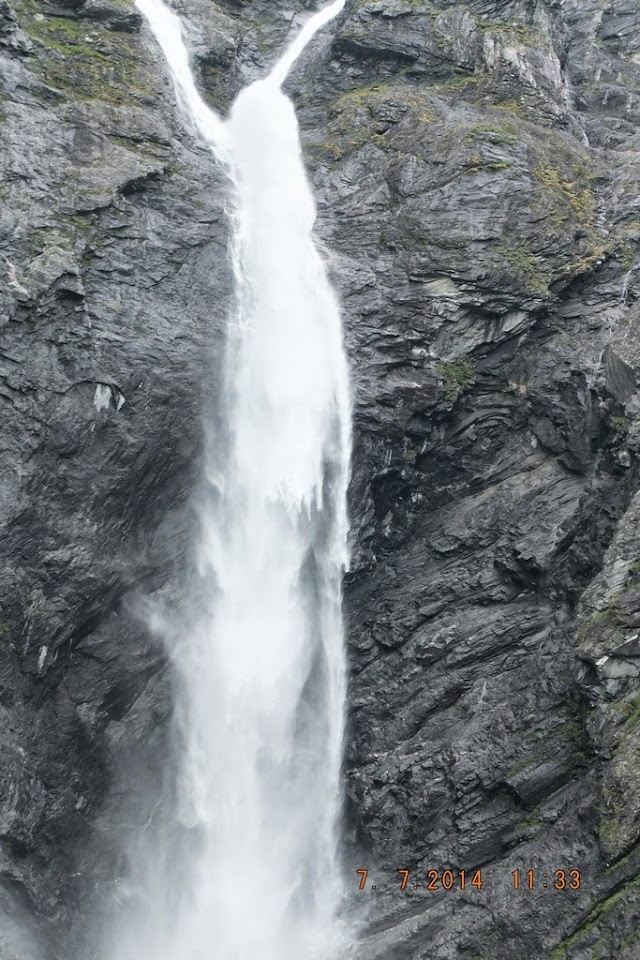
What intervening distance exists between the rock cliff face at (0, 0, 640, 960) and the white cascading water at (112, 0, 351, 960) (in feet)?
2.06

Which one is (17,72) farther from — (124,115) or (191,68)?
(191,68)

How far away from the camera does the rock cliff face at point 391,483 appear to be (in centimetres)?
→ 1491

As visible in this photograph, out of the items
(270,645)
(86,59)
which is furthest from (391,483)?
(86,59)

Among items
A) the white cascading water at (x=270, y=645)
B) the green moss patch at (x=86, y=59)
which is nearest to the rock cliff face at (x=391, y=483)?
the green moss patch at (x=86, y=59)

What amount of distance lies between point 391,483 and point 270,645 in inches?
190
